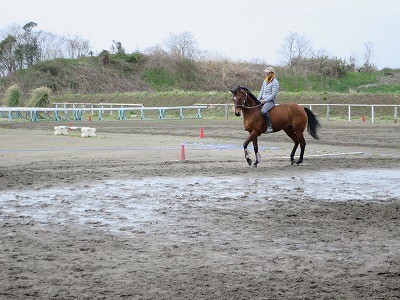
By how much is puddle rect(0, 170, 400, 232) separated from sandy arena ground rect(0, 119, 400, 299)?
0.07 feet

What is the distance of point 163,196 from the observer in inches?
496

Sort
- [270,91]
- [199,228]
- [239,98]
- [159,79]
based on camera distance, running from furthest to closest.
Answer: [159,79], [270,91], [239,98], [199,228]

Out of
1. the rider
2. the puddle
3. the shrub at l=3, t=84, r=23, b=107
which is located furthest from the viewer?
the shrub at l=3, t=84, r=23, b=107

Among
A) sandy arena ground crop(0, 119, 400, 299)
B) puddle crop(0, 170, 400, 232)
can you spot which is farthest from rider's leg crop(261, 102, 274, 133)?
puddle crop(0, 170, 400, 232)

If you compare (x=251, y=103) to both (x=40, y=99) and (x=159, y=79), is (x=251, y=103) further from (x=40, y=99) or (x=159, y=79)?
(x=159, y=79)

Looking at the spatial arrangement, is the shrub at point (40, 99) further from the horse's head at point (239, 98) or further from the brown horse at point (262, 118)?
the horse's head at point (239, 98)

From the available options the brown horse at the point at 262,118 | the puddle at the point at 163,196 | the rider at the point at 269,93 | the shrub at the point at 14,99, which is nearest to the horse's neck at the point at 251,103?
the brown horse at the point at 262,118

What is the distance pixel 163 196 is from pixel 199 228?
124 inches

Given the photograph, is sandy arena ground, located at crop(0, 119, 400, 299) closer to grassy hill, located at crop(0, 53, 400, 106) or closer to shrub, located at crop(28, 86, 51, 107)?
shrub, located at crop(28, 86, 51, 107)

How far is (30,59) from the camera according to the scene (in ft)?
252

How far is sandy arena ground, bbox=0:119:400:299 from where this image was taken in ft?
21.7

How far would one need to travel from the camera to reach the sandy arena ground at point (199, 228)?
6.60 meters

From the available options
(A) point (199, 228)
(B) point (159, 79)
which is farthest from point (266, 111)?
(B) point (159, 79)

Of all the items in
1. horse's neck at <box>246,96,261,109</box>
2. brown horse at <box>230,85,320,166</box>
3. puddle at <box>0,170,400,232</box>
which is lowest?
puddle at <box>0,170,400,232</box>
